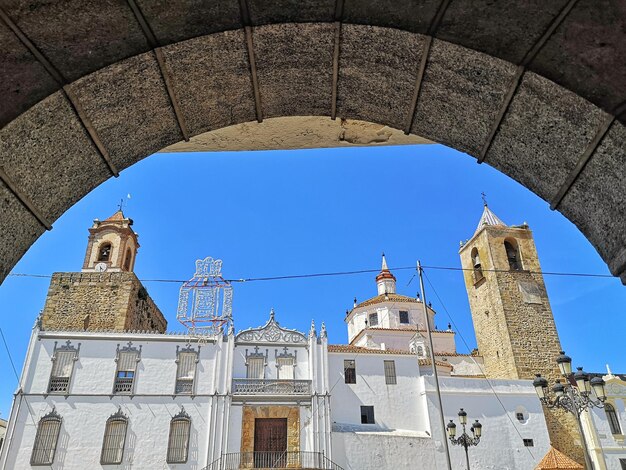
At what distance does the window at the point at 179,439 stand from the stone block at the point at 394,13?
67.7ft

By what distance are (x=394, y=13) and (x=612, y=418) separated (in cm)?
2927

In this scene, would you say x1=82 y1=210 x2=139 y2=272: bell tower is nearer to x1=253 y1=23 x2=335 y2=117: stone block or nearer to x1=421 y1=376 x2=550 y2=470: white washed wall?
x1=421 y1=376 x2=550 y2=470: white washed wall

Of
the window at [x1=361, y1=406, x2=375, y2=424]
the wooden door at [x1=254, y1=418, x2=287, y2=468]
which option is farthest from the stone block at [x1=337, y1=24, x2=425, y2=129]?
the window at [x1=361, y1=406, x2=375, y2=424]

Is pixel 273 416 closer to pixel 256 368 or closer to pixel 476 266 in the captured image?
pixel 256 368

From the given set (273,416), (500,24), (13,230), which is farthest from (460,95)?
(273,416)

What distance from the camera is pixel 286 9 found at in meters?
1.98

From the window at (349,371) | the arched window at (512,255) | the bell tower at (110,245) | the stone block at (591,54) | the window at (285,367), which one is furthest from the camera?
the arched window at (512,255)

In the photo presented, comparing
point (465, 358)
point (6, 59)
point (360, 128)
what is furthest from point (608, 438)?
point (6, 59)

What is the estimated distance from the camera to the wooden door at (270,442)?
19.7m

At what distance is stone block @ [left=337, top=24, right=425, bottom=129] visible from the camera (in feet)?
6.80

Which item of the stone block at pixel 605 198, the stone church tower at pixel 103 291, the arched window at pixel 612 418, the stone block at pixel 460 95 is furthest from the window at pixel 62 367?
the arched window at pixel 612 418

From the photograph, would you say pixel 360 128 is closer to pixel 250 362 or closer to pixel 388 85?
pixel 388 85

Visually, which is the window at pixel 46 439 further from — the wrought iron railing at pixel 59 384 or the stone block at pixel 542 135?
the stone block at pixel 542 135

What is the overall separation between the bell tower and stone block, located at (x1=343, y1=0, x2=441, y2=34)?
28342 mm
